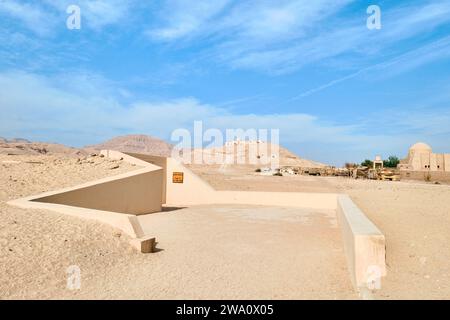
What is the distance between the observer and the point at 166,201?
19.9 meters

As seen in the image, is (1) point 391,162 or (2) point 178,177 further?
(1) point 391,162

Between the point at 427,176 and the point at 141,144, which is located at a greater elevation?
the point at 141,144

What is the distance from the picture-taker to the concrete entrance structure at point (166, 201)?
5.32 meters

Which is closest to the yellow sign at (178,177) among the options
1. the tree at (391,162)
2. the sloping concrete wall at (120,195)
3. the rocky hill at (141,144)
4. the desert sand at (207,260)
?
the sloping concrete wall at (120,195)

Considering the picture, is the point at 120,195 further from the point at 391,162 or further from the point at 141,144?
the point at 141,144

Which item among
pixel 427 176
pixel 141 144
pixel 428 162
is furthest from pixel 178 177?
pixel 141 144

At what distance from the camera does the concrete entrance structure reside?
5.32 metres

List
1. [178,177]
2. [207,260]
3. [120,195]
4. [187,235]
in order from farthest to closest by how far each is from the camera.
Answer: [178,177] < [120,195] < [187,235] < [207,260]

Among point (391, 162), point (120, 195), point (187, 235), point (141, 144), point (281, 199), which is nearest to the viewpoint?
→ point (187, 235)

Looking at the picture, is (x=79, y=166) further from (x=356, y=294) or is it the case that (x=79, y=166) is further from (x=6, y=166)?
(x=356, y=294)

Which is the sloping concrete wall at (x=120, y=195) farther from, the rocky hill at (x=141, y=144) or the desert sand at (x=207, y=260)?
the rocky hill at (x=141, y=144)

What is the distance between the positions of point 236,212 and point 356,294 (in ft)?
35.8

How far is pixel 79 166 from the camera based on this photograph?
50.9 feet
